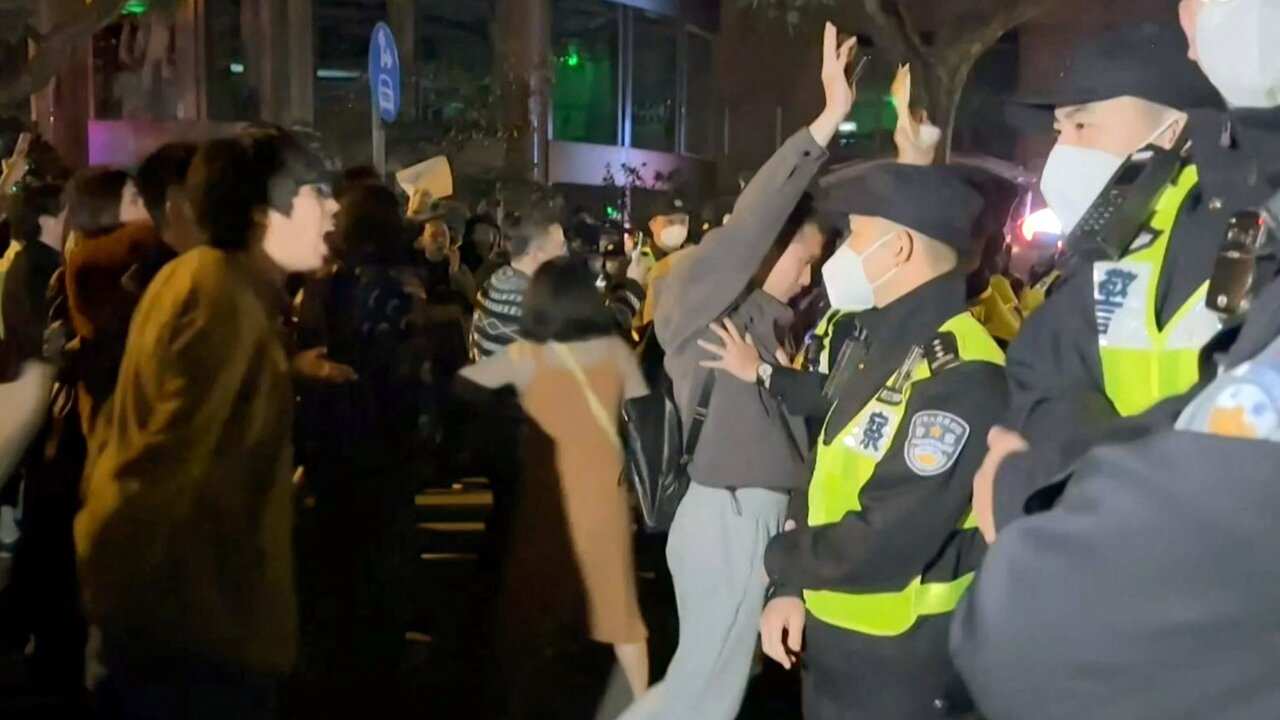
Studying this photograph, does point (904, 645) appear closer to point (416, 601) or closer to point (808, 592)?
point (808, 592)

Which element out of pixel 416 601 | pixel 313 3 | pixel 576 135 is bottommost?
pixel 416 601

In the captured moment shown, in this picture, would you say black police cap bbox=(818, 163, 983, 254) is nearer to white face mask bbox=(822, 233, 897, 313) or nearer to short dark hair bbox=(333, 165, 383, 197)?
white face mask bbox=(822, 233, 897, 313)

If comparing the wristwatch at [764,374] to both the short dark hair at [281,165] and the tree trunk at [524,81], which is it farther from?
the tree trunk at [524,81]

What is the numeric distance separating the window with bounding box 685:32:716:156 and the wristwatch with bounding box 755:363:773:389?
25.0 metres

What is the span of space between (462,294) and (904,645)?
15.3ft

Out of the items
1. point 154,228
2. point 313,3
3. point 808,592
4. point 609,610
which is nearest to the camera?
point 808,592

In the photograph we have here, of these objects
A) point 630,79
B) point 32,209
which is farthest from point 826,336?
point 630,79

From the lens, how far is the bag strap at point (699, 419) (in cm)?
359

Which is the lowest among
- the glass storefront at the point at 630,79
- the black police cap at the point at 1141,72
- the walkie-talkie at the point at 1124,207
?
the walkie-talkie at the point at 1124,207

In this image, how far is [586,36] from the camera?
24.5 metres

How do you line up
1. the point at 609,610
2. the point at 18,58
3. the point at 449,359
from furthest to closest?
the point at 18,58, the point at 449,359, the point at 609,610

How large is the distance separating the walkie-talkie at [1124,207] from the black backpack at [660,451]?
1695mm

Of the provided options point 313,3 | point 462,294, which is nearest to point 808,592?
point 462,294

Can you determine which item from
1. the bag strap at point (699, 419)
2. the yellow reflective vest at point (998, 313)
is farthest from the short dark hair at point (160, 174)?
the yellow reflective vest at point (998, 313)
